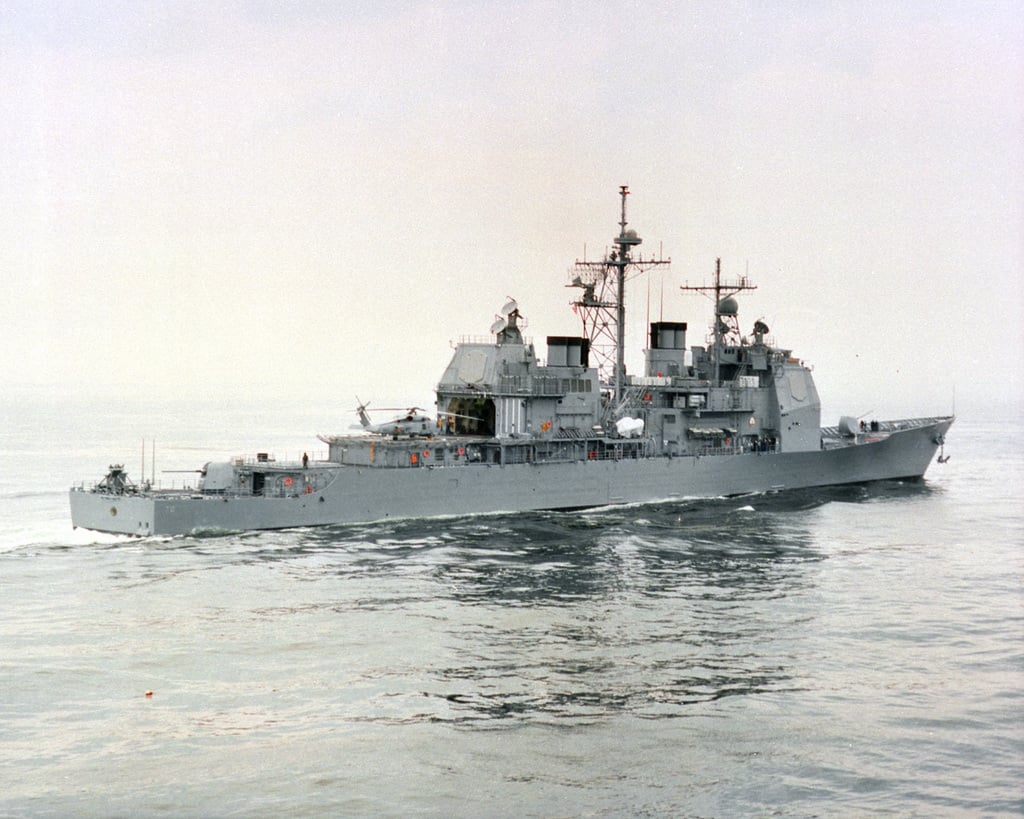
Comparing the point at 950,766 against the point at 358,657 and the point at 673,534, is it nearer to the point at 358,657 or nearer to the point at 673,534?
the point at 358,657

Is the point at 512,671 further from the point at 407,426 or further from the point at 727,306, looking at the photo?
the point at 727,306

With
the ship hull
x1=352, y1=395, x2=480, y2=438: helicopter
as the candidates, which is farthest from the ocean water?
x1=352, y1=395, x2=480, y2=438: helicopter

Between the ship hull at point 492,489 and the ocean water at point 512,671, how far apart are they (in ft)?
2.72

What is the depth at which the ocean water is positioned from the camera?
17859mm

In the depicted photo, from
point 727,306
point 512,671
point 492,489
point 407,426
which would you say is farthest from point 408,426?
point 512,671

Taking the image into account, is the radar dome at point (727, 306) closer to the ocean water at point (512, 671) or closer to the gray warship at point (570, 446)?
the gray warship at point (570, 446)

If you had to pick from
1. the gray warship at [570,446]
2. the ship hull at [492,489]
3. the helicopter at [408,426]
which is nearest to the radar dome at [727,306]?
the gray warship at [570,446]

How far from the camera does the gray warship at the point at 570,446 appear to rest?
3978 centimetres

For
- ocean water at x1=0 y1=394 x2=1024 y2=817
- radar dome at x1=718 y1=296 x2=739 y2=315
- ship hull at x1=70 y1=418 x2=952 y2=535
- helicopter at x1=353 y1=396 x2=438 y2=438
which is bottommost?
ocean water at x1=0 y1=394 x2=1024 y2=817

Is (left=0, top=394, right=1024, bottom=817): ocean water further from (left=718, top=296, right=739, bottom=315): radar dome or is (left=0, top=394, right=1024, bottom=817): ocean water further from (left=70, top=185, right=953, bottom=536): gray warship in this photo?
(left=718, top=296, right=739, bottom=315): radar dome

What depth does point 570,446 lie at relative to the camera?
4716 centimetres

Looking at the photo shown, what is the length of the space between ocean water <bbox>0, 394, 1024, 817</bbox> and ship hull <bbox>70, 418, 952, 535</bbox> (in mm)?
829

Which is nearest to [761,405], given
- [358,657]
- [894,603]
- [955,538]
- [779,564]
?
[955,538]

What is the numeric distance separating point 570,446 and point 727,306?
1260 centimetres
